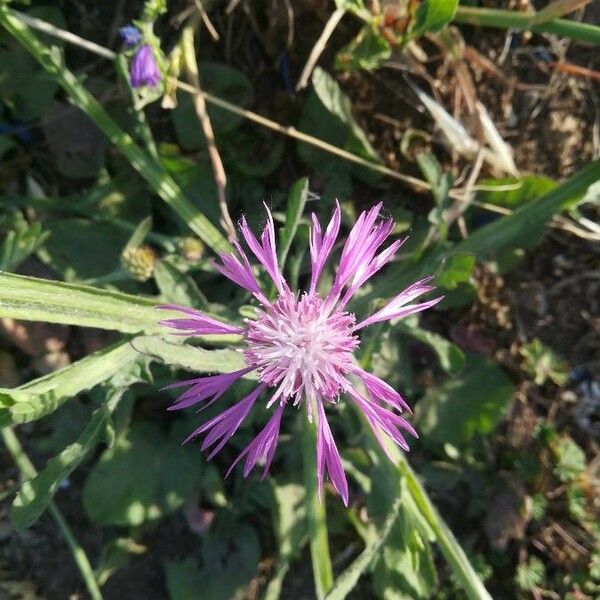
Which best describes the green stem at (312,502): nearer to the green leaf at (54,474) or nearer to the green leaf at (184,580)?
the green leaf at (184,580)

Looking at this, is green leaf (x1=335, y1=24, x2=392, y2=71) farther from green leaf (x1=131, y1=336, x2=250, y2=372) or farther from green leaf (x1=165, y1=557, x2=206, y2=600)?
green leaf (x1=165, y1=557, x2=206, y2=600)

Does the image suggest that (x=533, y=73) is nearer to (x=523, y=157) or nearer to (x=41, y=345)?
(x=523, y=157)

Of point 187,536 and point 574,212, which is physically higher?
point 574,212

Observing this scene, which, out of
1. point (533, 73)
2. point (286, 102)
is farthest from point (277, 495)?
point (533, 73)

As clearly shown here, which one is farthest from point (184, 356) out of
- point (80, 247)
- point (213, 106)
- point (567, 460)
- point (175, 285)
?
point (567, 460)

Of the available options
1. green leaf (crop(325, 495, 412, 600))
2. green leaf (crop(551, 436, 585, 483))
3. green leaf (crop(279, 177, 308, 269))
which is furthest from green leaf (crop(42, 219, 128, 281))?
green leaf (crop(551, 436, 585, 483))
